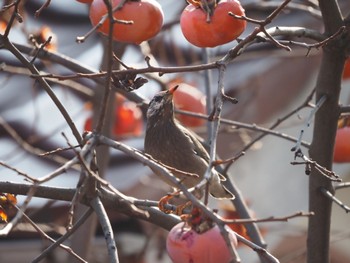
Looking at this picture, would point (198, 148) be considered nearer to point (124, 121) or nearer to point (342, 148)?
point (124, 121)

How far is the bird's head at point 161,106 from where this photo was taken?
10.2 feet

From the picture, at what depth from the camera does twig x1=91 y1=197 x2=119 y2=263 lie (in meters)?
1.73

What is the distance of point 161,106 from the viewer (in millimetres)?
3178

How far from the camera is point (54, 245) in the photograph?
177 centimetres

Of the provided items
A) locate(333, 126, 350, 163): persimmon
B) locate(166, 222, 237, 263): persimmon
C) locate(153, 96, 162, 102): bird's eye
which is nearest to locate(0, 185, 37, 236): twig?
locate(166, 222, 237, 263): persimmon

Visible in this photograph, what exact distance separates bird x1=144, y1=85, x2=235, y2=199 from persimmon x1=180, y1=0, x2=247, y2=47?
46.4 inches

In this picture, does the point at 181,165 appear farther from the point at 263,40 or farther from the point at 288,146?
the point at 288,146

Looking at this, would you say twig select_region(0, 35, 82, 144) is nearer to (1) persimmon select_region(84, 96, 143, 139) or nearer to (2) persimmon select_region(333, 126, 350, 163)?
(2) persimmon select_region(333, 126, 350, 163)

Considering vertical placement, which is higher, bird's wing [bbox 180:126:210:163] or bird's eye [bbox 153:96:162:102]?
bird's eye [bbox 153:96:162:102]


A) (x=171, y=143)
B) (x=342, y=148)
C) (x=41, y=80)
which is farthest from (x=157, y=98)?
(x=41, y=80)

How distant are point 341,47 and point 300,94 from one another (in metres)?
2.66

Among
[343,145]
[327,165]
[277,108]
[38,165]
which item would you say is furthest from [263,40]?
[277,108]

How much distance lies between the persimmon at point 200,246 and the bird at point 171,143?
1352 mm

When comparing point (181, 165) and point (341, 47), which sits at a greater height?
point (341, 47)
